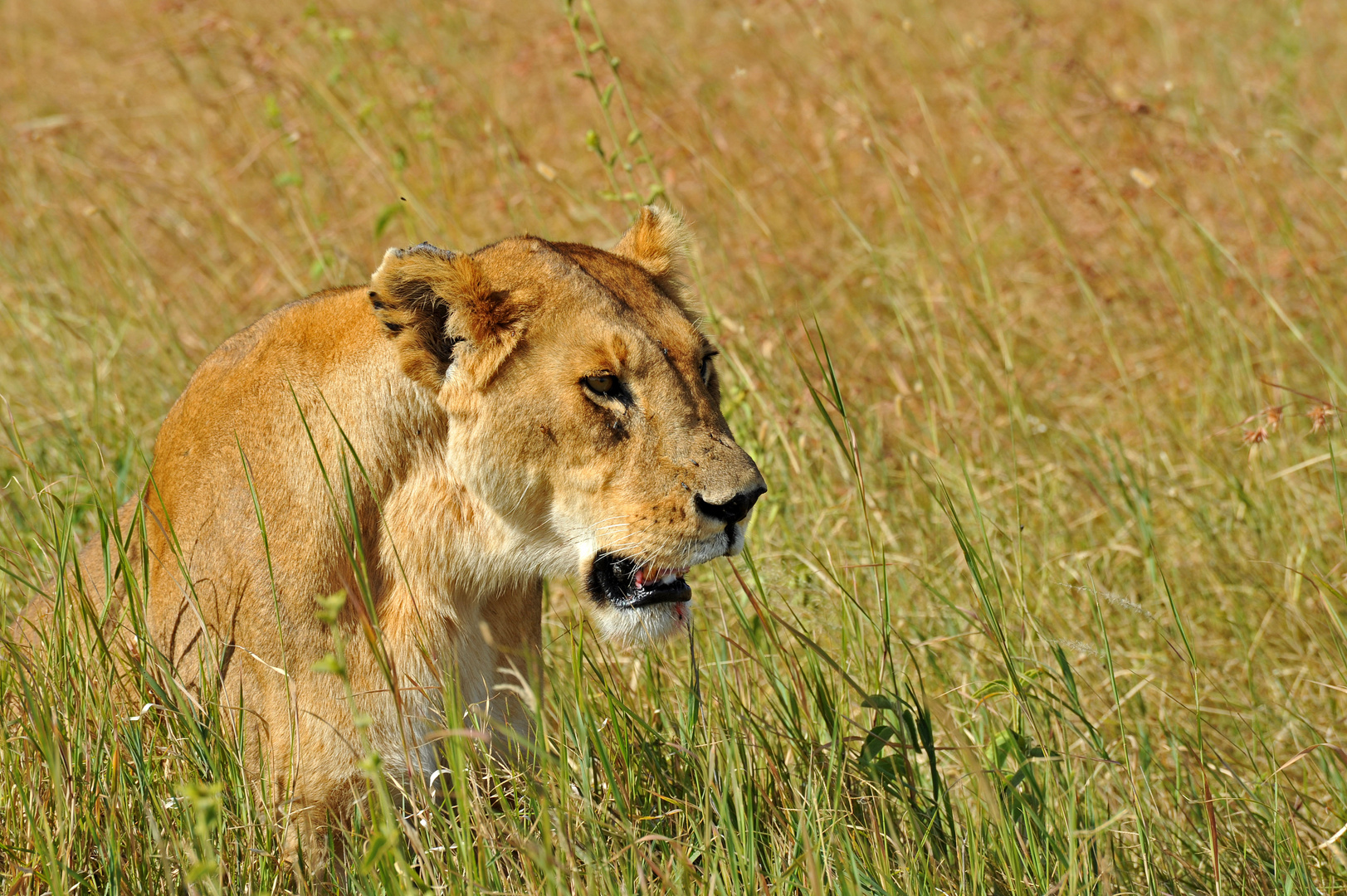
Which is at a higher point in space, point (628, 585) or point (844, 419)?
point (844, 419)

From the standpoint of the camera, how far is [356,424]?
2.70m

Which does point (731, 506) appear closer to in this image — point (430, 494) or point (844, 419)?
point (844, 419)

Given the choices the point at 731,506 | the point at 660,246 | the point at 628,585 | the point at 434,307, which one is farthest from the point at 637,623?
the point at 660,246

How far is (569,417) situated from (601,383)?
10 cm

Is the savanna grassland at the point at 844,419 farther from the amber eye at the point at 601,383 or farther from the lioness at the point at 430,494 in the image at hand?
the amber eye at the point at 601,383

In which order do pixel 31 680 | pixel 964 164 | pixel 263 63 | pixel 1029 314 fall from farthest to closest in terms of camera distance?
1. pixel 964 164
2. pixel 1029 314
3. pixel 263 63
4. pixel 31 680

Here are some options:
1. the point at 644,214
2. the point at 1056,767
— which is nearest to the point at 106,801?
the point at 644,214

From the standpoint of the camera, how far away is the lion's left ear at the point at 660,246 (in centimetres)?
317

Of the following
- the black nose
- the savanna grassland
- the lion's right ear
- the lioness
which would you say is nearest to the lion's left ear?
the lioness

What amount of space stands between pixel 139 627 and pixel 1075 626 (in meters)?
2.66

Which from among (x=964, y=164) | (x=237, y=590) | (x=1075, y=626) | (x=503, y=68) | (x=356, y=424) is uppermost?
(x=503, y=68)

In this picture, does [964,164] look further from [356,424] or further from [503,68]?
[356,424]

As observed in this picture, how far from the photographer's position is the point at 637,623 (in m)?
2.80

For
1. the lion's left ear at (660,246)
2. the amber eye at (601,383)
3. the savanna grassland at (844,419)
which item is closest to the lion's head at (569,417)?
the amber eye at (601,383)
